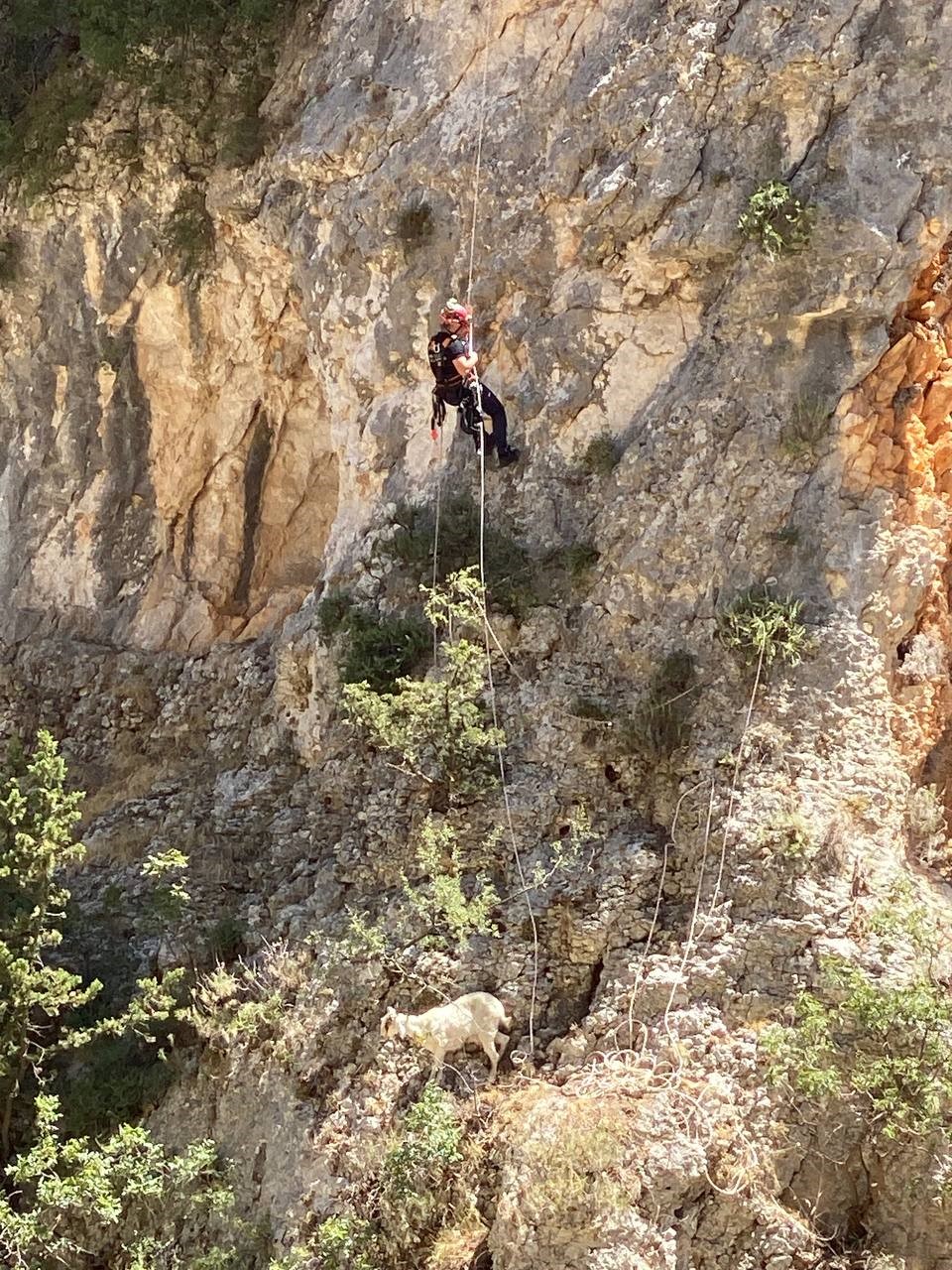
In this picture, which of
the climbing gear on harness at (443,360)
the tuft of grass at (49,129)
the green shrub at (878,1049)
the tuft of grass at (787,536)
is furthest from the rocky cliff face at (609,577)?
the tuft of grass at (49,129)

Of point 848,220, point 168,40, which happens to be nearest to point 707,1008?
point 848,220

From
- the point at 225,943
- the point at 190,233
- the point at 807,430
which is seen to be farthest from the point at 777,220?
the point at 225,943

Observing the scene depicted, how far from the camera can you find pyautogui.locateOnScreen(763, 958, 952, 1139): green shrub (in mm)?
8914

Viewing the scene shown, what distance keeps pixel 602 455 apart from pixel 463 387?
144cm

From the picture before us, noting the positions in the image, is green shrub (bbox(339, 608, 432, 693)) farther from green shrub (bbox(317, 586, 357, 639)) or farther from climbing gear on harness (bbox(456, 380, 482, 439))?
climbing gear on harness (bbox(456, 380, 482, 439))

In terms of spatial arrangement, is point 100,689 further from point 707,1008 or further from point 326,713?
point 707,1008

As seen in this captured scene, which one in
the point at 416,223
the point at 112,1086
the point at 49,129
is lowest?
the point at 112,1086

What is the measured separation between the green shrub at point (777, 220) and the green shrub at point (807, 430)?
1.27m

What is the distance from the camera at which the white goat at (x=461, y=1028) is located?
32.3 ft

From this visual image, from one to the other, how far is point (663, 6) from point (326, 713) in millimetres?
7086

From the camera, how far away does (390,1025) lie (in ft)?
33.2

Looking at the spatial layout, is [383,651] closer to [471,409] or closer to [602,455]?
[471,409]

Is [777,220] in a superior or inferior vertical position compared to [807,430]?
superior

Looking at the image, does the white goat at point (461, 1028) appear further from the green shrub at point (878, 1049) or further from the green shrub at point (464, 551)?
the green shrub at point (464, 551)
